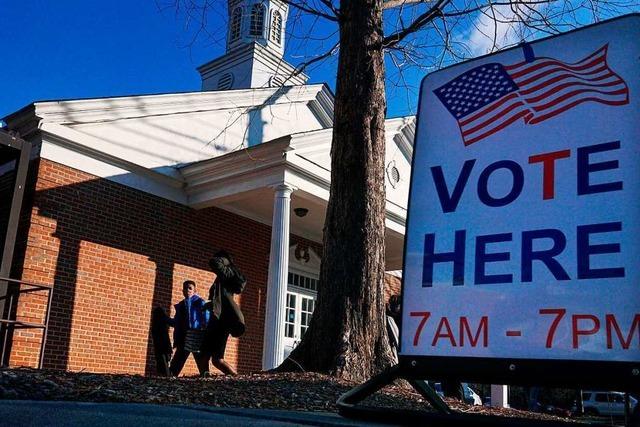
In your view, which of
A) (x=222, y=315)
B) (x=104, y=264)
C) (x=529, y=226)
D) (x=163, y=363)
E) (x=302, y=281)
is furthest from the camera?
(x=302, y=281)

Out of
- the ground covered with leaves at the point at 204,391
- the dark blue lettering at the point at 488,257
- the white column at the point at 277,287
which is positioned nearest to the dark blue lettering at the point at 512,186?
the dark blue lettering at the point at 488,257

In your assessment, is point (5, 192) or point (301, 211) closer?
point (5, 192)

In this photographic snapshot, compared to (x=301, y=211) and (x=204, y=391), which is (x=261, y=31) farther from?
(x=204, y=391)

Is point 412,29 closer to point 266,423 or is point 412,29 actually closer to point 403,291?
point 403,291

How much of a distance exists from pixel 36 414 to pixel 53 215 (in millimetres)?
8395

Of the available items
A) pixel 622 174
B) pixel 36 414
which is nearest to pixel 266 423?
pixel 36 414

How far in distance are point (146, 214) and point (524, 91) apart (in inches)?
384

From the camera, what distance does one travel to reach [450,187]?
2.13 m

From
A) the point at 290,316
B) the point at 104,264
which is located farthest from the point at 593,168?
the point at 290,316

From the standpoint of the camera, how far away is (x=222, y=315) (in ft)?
23.4

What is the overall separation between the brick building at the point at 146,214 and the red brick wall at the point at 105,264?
19mm

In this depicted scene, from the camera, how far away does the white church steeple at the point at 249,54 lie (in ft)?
67.6

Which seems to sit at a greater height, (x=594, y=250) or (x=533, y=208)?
(x=533, y=208)

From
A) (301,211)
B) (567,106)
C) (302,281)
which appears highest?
(301,211)
